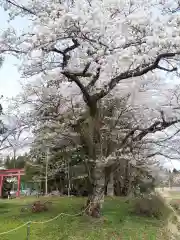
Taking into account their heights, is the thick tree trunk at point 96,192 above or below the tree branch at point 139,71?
below

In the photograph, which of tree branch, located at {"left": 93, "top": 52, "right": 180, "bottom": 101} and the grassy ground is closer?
the grassy ground

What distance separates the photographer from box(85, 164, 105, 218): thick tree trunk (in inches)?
471

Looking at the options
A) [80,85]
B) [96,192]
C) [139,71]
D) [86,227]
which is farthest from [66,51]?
[86,227]

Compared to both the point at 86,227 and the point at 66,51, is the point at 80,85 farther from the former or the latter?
the point at 86,227

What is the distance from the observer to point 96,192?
12.2 m

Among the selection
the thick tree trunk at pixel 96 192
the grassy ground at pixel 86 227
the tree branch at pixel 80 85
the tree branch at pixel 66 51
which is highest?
the tree branch at pixel 66 51

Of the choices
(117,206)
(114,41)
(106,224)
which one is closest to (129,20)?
(114,41)

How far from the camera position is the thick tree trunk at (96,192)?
1197 cm

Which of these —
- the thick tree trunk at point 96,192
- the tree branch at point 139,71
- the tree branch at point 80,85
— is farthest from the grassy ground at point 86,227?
the tree branch at point 139,71

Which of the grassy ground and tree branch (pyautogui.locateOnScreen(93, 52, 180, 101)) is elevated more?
tree branch (pyautogui.locateOnScreen(93, 52, 180, 101))

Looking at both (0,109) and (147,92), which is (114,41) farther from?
(0,109)

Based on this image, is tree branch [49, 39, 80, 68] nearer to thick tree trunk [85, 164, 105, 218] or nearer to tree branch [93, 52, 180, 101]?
tree branch [93, 52, 180, 101]

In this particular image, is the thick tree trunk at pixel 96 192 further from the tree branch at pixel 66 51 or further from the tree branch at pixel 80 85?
the tree branch at pixel 66 51

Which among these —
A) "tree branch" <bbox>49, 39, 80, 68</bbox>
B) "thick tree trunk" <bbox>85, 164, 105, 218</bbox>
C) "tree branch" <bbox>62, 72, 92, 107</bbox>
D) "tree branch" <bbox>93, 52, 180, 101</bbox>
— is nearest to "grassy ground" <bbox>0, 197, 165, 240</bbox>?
"thick tree trunk" <bbox>85, 164, 105, 218</bbox>
